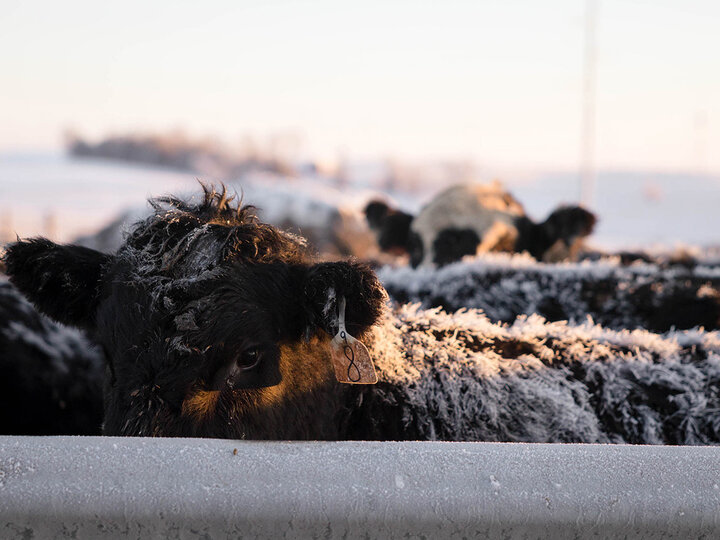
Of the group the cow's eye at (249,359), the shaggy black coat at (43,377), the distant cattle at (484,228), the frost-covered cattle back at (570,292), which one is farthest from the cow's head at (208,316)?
the distant cattle at (484,228)

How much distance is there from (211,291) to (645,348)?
5.71 ft

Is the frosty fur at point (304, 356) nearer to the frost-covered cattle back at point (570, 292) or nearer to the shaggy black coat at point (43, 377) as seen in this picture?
the shaggy black coat at point (43, 377)

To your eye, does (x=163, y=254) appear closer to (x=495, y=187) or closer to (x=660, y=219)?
(x=495, y=187)

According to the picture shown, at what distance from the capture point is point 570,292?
4.87m

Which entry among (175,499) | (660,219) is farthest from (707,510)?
(660,219)

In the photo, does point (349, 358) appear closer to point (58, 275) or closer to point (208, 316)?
point (208, 316)

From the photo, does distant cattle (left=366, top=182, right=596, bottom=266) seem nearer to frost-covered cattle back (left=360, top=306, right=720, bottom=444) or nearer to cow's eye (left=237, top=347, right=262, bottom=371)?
frost-covered cattle back (left=360, top=306, right=720, bottom=444)

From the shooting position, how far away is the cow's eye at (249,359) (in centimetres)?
235

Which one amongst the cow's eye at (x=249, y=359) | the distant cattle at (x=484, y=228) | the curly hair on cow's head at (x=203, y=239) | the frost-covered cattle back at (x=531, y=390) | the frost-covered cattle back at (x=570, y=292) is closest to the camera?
the cow's eye at (x=249, y=359)

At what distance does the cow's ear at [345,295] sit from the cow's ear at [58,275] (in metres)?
0.82

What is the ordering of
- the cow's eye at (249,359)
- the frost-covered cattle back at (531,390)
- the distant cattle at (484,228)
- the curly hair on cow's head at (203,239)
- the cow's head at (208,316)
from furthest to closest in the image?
the distant cattle at (484,228) → the frost-covered cattle back at (531,390) → the curly hair on cow's head at (203,239) → the cow's eye at (249,359) → the cow's head at (208,316)

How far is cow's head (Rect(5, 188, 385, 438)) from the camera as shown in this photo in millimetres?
2242

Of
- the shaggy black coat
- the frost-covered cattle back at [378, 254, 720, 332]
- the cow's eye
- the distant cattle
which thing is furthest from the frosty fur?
the distant cattle

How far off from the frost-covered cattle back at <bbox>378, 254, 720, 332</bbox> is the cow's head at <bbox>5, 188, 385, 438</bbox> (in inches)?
89.8
